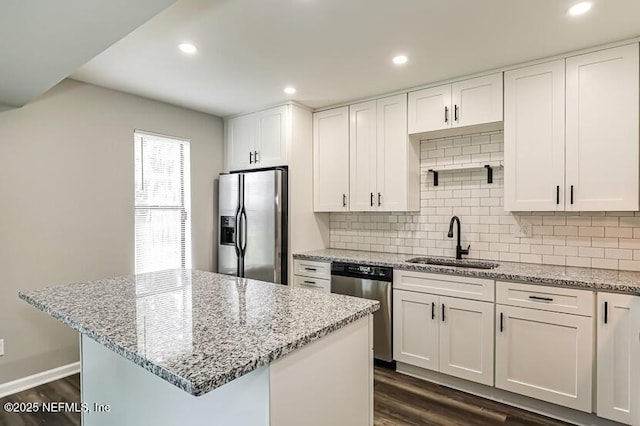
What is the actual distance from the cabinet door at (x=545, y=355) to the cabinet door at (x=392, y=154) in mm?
1307

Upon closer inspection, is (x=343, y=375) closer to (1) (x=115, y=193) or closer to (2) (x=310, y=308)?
(2) (x=310, y=308)

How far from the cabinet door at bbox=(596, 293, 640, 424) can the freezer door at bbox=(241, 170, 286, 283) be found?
99.4 inches

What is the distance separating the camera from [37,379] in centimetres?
280

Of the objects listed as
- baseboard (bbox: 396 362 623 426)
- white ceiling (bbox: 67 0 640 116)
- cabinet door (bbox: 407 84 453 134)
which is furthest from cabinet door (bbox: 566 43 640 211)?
baseboard (bbox: 396 362 623 426)

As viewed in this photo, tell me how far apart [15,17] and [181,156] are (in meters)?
2.36

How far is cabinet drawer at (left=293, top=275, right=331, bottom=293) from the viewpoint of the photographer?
11.1 ft

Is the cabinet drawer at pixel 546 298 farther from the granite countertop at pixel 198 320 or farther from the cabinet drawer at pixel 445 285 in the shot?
the granite countertop at pixel 198 320

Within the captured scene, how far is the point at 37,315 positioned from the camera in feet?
9.25

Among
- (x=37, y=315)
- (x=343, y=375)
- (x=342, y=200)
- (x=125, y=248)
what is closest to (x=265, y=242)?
(x=342, y=200)

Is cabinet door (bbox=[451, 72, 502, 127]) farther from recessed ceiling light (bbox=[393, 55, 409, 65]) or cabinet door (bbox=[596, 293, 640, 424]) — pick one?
cabinet door (bbox=[596, 293, 640, 424])

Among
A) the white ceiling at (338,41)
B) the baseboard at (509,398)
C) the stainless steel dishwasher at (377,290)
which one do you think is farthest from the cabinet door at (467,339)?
the white ceiling at (338,41)

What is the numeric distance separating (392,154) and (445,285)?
1300 mm

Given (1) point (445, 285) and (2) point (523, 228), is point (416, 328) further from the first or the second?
(2) point (523, 228)

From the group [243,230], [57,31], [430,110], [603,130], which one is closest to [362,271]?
[243,230]
